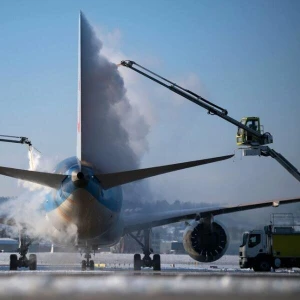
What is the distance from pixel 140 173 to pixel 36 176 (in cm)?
558

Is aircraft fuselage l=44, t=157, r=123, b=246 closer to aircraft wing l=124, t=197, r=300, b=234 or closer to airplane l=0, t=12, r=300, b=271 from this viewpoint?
airplane l=0, t=12, r=300, b=271

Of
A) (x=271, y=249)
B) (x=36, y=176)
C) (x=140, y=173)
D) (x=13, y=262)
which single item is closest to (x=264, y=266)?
(x=271, y=249)

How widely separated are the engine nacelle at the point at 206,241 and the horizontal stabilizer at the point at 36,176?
1888 centimetres

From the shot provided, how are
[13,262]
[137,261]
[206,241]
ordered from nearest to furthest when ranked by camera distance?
[13,262] → [137,261] → [206,241]

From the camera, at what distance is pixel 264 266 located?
54.5 m

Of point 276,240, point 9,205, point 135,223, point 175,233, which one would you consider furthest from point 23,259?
point 175,233

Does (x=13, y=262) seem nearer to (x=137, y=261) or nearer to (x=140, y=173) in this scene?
(x=137, y=261)

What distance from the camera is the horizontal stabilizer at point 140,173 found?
3391 centimetres

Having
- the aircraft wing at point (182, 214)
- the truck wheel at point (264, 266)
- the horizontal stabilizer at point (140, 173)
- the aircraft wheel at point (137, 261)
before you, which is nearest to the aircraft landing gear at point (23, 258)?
the aircraft wing at point (182, 214)

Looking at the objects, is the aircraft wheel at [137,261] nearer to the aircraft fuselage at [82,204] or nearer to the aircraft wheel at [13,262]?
the aircraft wheel at [13,262]

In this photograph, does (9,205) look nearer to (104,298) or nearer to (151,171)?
(151,171)

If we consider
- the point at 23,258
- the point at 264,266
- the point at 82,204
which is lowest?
the point at 264,266

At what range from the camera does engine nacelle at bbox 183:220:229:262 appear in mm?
55250

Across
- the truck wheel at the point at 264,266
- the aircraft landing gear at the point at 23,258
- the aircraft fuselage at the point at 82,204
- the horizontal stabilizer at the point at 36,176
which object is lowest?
the truck wheel at the point at 264,266
